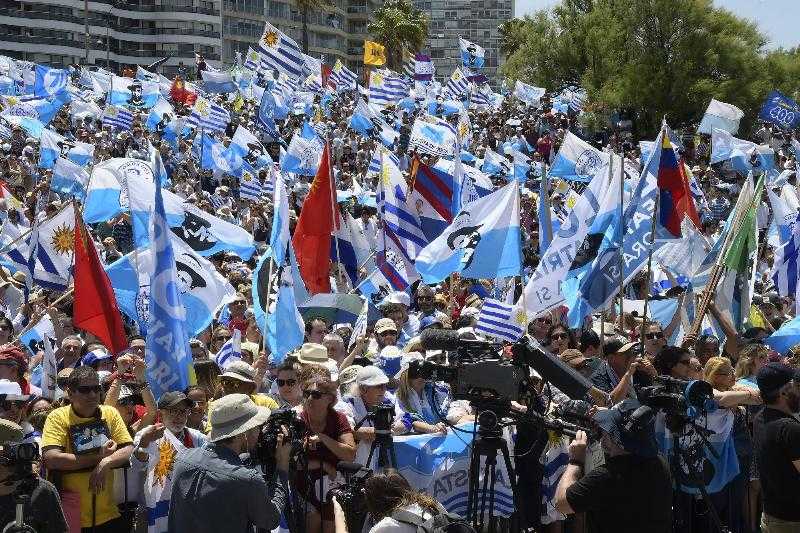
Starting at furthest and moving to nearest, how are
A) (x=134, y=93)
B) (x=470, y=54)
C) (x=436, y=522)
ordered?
(x=470, y=54), (x=134, y=93), (x=436, y=522)

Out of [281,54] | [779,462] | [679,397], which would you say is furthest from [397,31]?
[679,397]

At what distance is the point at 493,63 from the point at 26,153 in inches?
5948

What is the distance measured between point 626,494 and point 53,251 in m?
7.93

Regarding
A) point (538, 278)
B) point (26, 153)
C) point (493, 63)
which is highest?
point (538, 278)

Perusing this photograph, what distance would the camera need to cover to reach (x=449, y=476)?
741cm

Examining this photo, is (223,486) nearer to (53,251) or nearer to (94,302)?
(94,302)

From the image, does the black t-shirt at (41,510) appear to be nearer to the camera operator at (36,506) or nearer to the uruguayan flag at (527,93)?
the camera operator at (36,506)

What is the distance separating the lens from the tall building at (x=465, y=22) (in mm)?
172250

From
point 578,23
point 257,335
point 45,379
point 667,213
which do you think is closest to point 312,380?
point 45,379

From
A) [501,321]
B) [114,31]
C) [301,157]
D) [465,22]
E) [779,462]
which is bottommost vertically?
[465,22]

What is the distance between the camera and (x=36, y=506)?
205 inches

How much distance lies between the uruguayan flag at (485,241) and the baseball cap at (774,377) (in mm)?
5028

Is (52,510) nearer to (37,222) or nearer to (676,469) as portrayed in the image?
(676,469)

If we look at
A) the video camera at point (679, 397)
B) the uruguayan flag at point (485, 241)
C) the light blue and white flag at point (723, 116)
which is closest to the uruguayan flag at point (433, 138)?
the uruguayan flag at point (485, 241)
